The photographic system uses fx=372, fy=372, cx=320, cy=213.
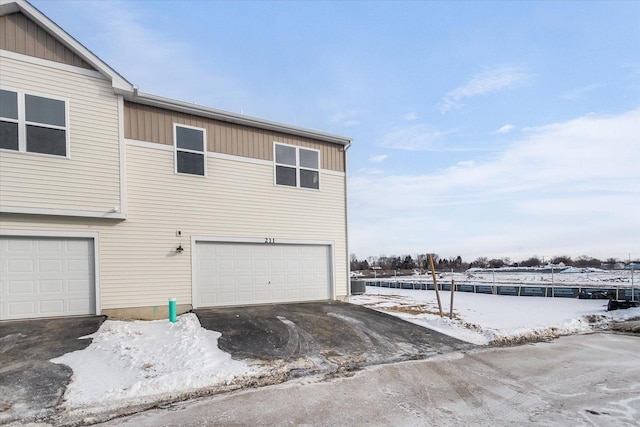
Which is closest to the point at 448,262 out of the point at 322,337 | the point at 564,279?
the point at 564,279

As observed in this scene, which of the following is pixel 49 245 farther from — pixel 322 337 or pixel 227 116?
pixel 322 337

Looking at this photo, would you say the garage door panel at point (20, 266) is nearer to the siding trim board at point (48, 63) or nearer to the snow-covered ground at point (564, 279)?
the siding trim board at point (48, 63)

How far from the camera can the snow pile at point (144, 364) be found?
5059 millimetres

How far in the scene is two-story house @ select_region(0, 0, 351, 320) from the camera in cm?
835

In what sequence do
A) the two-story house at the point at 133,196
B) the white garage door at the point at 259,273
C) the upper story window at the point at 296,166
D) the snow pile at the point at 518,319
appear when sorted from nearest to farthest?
the two-story house at the point at 133,196 → the snow pile at the point at 518,319 → the white garage door at the point at 259,273 → the upper story window at the point at 296,166

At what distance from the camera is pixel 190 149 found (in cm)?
1052

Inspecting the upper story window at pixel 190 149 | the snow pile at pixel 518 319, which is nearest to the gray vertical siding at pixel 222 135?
the upper story window at pixel 190 149

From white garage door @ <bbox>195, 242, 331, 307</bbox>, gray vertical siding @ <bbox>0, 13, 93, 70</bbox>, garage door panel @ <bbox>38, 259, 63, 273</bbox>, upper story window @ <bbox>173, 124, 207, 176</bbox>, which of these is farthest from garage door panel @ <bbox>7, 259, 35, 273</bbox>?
gray vertical siding @ <bbox>0, 13, 93, 70</bbox>

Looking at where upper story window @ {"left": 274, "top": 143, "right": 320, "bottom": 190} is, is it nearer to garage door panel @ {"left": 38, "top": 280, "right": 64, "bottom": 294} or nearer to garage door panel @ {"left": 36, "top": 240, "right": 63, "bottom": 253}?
garage door panel @ {"left": 36, "top": 240, "right": 63, "bottom": 253}

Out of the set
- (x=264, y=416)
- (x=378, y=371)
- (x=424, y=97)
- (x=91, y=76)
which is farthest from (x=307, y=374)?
(x=424, y=97)

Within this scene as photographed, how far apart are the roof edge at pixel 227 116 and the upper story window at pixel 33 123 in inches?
64.9

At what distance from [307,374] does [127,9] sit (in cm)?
1019

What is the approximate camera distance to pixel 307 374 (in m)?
6.08

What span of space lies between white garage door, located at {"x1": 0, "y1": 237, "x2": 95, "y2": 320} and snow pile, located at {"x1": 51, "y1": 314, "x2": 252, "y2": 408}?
56.0 inches
